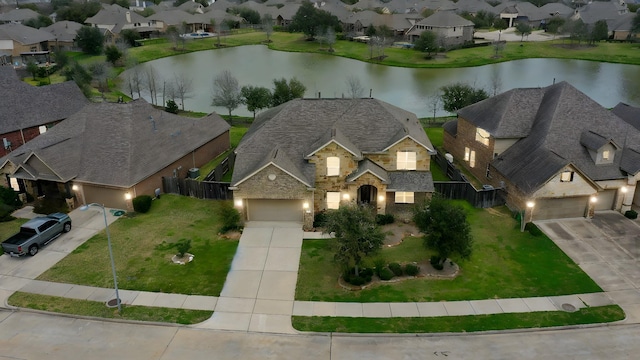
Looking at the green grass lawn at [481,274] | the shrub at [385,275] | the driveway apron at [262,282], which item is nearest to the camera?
the driveway apron at [262,282]

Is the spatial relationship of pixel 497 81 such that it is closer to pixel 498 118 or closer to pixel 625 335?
pixel 498 118

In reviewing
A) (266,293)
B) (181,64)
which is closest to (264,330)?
(266,293)

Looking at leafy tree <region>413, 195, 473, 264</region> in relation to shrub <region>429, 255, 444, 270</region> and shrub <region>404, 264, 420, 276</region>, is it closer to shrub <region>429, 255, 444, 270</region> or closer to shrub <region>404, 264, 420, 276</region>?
shrub <region>429, 255, 444, 270</region>

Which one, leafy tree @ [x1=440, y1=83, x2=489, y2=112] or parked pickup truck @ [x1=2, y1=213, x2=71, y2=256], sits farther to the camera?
leafy tree @ [x1=440, y1=83, x2=489, y2=112]

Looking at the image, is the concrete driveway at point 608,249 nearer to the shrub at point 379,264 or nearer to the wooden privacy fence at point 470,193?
the wooden privacy fence at point 470,193

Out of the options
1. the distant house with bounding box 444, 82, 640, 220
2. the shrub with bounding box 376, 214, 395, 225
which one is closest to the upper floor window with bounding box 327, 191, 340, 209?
the shrub with bounding box 376, 214, 395, 225

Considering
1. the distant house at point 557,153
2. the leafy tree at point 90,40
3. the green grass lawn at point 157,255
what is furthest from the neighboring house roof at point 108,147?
the leafy tree at point 90,40
